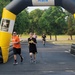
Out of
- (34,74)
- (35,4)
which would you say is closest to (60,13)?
(35,4)

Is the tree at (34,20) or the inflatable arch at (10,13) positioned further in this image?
the tree at (34,20)

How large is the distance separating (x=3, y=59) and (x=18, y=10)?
2.76m

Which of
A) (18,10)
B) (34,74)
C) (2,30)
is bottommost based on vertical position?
(34,74)

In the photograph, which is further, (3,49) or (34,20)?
(34,20)

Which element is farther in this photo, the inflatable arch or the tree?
the tree

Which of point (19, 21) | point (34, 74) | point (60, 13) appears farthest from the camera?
point (60, 13)

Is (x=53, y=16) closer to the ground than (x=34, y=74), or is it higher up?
higher up

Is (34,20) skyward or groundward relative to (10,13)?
skyward

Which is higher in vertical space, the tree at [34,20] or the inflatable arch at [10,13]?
the tree at [34,20]

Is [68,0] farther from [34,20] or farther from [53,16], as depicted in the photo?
[34,20]

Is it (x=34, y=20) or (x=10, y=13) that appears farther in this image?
(x=34, y=20)

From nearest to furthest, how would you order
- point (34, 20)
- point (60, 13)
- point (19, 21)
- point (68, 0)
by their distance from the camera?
point (68, 0) < point (19, 21) < point (60, 13) < point (34, 20)

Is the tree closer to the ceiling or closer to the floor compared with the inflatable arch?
closer to the ceiling

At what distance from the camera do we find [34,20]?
130 meters
